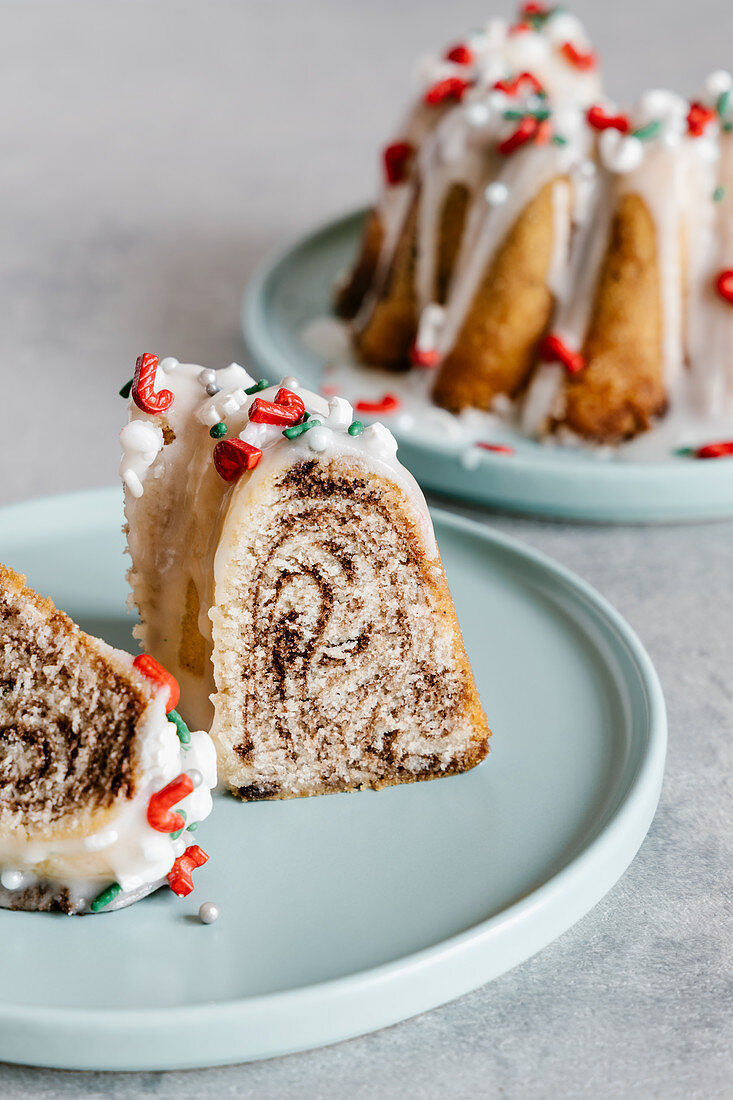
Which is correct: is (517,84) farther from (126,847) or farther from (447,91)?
(126,847)

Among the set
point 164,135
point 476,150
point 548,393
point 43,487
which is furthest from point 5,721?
point 164,135

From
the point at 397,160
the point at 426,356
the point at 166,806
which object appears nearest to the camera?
the point at 166,806

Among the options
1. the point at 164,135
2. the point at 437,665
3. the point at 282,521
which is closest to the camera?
the point at 282,521

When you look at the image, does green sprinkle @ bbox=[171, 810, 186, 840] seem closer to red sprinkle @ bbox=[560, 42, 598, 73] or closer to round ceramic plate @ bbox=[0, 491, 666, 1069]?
round ceramic plate @ bbox=[0, 491, 666, 1069]

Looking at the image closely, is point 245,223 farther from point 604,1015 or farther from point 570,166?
point 604,1015

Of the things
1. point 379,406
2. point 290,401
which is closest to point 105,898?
point 290,401

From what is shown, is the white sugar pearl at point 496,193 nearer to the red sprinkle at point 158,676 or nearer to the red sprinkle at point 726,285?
the red sprinkle at point 726,285

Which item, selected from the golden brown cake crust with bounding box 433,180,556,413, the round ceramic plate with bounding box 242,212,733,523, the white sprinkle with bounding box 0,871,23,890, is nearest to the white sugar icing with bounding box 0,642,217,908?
the white sprinkle with bounding box 0,871,23,890
